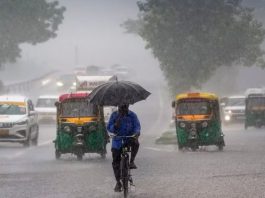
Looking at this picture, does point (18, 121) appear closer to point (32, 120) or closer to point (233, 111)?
point (32, 120)

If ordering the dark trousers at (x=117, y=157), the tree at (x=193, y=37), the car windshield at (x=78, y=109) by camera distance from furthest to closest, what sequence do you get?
the tree at (x=193, y=37) < the car windshield at (x=78, y=109) < the dark trousers at (x=117, y=157)

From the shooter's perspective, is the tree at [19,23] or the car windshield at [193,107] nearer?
the car windshield at [193,107]

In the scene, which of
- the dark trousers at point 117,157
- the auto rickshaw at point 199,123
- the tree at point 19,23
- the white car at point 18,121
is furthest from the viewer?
the tree at point 19,23

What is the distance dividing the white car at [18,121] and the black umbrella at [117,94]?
15588mm

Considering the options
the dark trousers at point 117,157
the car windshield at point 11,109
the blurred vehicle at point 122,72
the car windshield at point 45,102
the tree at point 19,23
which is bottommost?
the dark trousers at point 117,157

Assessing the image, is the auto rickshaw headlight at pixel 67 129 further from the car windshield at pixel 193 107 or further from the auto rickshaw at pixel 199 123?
the car windshield at pixel 193 107

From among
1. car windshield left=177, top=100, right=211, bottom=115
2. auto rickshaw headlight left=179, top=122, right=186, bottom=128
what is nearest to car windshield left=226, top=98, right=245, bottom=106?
car windshield left=177, top=100, right=211, bottom=115

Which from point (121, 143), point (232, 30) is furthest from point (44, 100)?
point (121, 143)

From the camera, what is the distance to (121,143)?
693 inches

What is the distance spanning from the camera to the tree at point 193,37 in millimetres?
62844

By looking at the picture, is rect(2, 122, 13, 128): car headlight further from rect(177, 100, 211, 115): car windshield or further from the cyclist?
the cyclist

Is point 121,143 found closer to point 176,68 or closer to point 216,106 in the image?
point 216,106

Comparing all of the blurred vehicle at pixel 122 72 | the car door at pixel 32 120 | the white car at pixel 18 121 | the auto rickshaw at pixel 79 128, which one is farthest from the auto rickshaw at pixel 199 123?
the blurred vehicle at pixel 122 72

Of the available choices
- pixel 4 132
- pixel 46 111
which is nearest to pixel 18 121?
pixel 4 132
